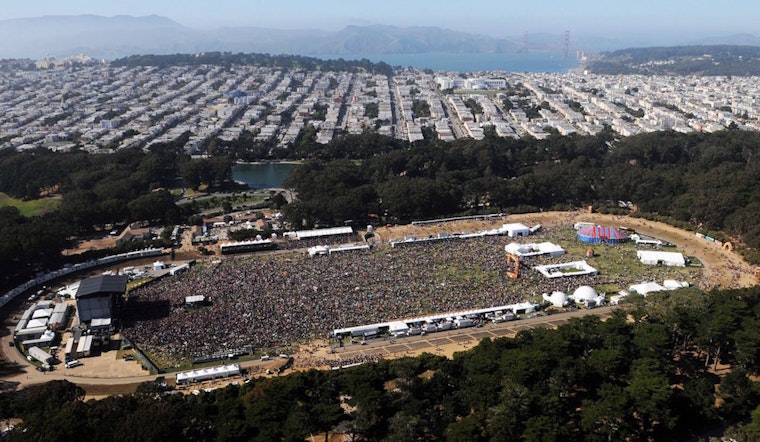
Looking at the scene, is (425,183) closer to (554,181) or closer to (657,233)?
(554,181)

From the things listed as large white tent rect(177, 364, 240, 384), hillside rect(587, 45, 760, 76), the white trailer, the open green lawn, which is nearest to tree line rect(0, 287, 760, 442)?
large white tent rect(177, 364, 240, 384)

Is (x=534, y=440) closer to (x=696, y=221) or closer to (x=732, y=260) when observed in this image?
(x=732, y=260)

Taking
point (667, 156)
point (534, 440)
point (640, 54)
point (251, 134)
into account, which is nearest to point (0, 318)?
point (534, 440)

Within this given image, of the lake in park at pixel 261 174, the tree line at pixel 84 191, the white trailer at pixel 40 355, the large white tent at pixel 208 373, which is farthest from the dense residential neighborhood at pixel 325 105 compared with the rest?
the large white tent at pixel 208 373

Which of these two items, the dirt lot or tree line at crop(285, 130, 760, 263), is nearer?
the dirt lot

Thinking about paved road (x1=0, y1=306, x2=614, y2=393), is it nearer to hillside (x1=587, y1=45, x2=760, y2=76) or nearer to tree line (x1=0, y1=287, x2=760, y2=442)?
tree line (x1=0, y1=287, x2=760, y2=442)
